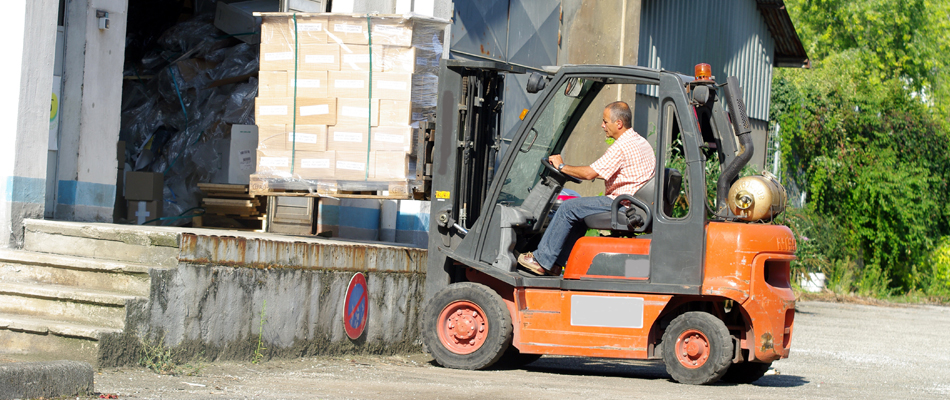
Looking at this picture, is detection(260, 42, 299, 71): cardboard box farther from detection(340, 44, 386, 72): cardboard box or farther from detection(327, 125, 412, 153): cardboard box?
detection(327, 125, 412, 153): cardboard box

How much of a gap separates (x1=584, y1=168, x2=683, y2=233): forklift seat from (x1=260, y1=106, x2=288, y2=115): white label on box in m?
2.71

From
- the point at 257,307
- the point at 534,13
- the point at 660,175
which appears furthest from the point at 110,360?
A: the point at 534,13

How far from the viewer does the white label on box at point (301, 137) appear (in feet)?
25.2

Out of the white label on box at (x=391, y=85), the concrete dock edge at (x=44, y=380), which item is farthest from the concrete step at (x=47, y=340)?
the white label on box at (x=391, y=85)

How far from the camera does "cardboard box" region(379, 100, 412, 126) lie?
761cm

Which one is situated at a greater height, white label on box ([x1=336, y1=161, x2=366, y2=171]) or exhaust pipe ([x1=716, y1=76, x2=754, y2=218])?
exhaust pipe ([x1=716, y1=76, x2=754, y2=218])

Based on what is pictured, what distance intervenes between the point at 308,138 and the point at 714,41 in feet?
36.9

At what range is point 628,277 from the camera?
6.69 m

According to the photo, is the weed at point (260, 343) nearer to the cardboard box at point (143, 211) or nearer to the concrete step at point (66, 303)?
the concrete step at point (66, 303)

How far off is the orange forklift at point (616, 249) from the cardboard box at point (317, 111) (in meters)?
0.95

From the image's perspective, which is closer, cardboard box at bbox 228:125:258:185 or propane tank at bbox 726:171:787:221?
propane tank at bbox 726:171:787:221

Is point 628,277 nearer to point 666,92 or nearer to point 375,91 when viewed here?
point 666,92

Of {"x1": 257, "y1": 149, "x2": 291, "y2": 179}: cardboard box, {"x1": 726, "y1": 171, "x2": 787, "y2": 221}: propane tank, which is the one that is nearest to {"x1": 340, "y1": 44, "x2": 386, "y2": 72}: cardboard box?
{"x1": 257, "y1": 149, "x2": 291, "y2": 179}: cardboard box

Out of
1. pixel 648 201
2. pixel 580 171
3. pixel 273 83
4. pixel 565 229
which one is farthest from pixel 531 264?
pixel 273 83
